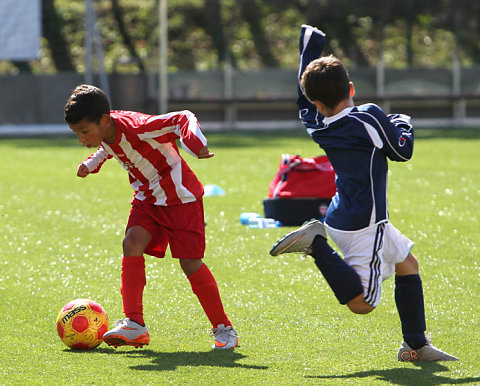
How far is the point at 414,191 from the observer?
1091cm

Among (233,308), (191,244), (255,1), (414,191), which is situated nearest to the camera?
(191,244)

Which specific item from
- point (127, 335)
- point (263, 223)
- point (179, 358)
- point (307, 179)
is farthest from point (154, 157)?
point (307, 179)

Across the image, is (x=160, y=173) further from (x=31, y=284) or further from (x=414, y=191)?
(x=414, y=191)

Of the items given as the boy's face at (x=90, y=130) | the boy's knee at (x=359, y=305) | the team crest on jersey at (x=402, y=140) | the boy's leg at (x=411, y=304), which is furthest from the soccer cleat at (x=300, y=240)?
the boy's face at (x=90, y=130)

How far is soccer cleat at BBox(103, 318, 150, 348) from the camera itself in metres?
4.54

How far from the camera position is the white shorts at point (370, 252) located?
4152 mm

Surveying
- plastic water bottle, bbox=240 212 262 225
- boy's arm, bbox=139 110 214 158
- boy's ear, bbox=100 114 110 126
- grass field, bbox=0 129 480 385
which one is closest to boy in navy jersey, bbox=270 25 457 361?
grass field, bbox=0 129 480 385

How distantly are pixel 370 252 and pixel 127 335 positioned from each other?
1.33 meters

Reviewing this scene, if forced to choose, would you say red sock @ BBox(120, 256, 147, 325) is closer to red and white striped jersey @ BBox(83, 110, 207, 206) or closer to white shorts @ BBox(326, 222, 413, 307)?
red and white striped jersey @ BBox(83, 110, 207, 206)

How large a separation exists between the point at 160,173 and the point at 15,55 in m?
19.3

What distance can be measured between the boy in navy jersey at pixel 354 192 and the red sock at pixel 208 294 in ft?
2.09

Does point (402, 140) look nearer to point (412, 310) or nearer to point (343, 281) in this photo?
point (343, 281)

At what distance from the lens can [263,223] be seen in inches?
336

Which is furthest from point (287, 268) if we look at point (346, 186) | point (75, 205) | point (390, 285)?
point (75, 205)
